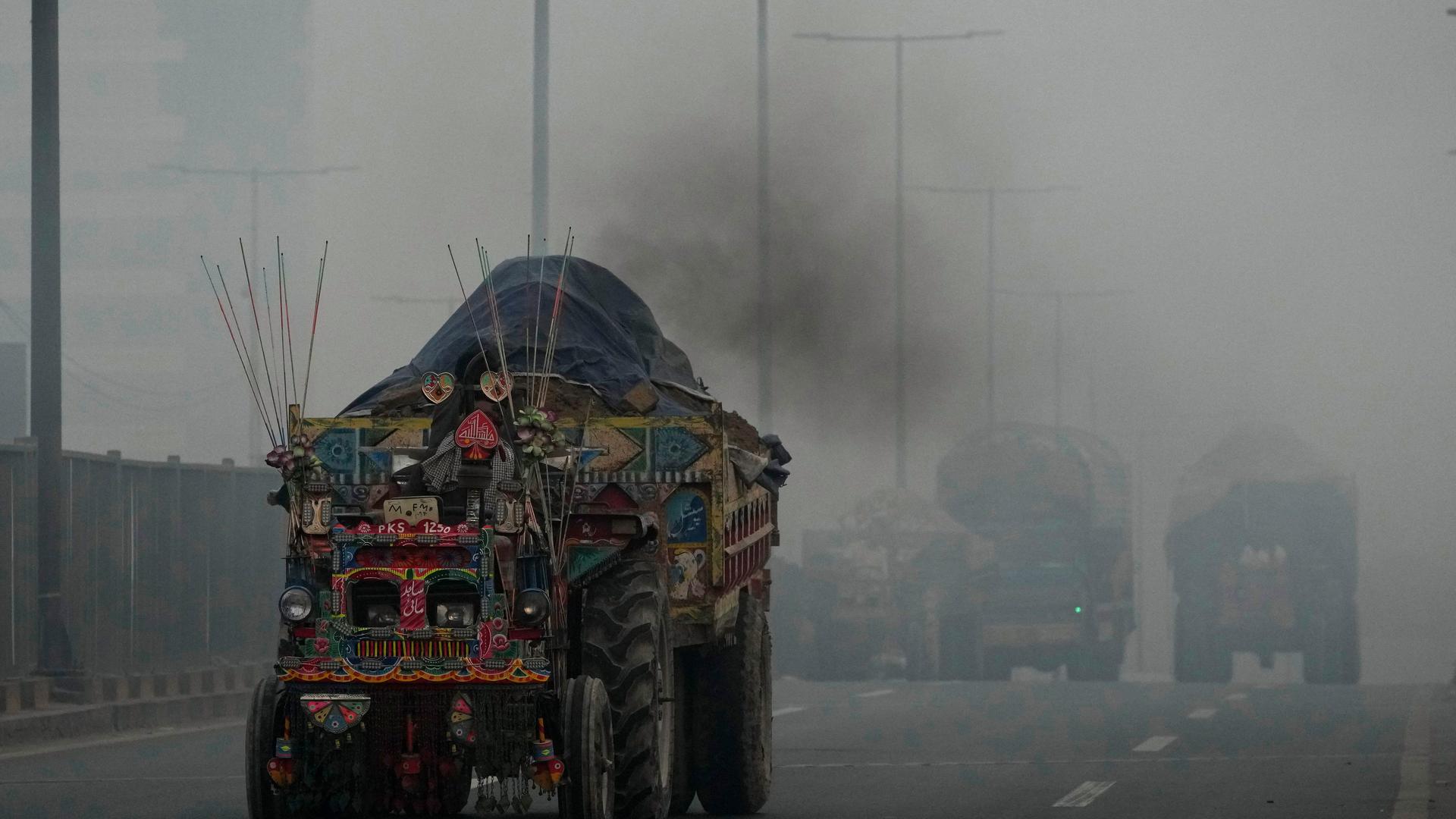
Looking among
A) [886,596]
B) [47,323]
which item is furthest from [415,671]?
[886,596]

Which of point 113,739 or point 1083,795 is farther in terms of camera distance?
point 113,739

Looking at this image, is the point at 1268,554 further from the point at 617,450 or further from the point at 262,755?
the point at 262,755

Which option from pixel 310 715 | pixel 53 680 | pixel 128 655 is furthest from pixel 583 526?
pixel 128 655

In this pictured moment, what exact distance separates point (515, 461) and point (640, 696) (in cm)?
126

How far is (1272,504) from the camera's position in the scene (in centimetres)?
4431

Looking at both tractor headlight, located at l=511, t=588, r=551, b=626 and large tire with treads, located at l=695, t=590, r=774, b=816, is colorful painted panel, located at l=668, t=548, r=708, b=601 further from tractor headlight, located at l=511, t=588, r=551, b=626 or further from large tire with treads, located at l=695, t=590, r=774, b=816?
tractor headlight, located at l=511, t=588, r=551, b=626

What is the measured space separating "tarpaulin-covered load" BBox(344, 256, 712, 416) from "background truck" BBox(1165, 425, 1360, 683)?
28.7 meters

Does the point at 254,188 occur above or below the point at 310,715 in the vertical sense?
above

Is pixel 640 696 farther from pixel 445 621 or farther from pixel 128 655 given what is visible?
pixel 128 655

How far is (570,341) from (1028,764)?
5.86 m

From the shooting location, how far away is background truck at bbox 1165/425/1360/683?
44.3 m

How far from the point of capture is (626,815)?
12227 millimetres

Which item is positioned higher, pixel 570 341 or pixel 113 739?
pixel 570 341

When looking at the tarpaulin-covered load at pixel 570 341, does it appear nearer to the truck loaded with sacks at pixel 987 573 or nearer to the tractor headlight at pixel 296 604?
the tractor headlight at pixel 296 604
